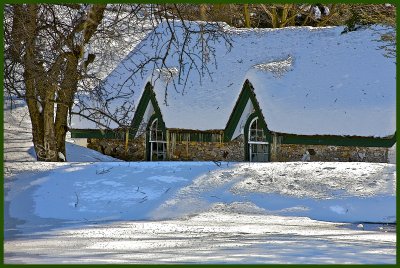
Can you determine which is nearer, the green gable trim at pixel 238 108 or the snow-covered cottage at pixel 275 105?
the snow-covered cottage at pixel 275 105

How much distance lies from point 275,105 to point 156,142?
515cm

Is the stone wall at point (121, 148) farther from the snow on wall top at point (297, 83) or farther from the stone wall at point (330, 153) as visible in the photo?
the stone wall at point (330, 153)

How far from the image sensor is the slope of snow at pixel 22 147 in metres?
36.3

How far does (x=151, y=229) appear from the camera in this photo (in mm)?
20172

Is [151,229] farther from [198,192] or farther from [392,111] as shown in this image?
[392,111]

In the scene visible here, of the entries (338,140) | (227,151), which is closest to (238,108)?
(227,151)

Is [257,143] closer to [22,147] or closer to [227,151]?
[227,151]

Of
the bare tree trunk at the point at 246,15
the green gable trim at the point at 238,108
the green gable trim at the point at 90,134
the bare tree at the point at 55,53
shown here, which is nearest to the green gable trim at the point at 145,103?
the green gable trim at the point at 90,134

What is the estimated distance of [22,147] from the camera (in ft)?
128

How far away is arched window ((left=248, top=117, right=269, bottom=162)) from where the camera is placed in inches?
1309

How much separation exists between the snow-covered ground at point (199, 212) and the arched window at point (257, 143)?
17.3 ft

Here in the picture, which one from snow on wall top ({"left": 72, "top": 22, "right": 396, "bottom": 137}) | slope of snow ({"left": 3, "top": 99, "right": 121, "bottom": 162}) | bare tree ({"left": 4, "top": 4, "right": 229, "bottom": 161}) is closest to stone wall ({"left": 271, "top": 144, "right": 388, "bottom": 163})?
snow on wall top ({"left": 72, "top": 22, "right": 396, "bottom": 137})

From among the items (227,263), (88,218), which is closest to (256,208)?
(88,218)

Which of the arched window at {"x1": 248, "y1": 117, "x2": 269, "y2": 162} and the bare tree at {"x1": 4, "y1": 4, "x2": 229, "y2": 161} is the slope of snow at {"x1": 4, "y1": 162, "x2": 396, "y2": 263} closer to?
the bare tree at {"x1": 4, "y1": 4, "x2": 229, "y2": 161}
